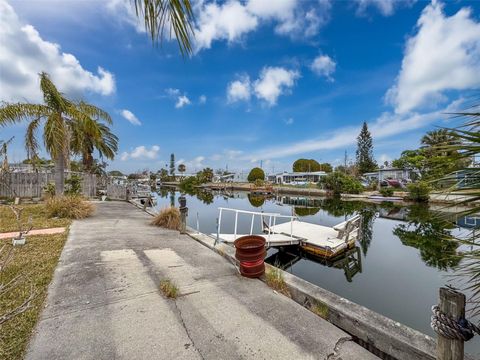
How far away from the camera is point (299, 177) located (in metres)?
63.9

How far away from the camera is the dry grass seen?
7922 mm

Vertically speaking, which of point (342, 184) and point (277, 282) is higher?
point (342, 184)

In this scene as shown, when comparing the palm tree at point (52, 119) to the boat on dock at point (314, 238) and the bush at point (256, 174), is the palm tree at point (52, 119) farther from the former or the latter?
→ the bush at point (256, 174)

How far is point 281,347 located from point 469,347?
4017mm

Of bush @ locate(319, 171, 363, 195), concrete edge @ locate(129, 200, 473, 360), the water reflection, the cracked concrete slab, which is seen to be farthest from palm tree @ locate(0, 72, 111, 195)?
bush @ locate(319, 171, 363, 195)

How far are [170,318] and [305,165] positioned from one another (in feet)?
226

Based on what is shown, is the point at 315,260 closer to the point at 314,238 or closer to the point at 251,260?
the point at 314,238

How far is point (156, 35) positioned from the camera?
3.77ft

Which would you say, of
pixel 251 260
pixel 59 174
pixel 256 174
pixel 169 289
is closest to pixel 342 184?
pixel 59 174

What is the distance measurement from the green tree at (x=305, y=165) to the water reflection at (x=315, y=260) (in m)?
60.1

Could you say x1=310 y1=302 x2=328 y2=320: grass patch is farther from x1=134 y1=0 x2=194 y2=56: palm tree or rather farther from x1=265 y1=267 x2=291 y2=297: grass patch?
x1=134 y1=0 x2=194 y2=56: palm tree

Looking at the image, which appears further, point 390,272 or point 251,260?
point 390,272

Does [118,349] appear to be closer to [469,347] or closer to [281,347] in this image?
[281,347]

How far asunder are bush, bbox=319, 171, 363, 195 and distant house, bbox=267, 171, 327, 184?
16.2 meters
